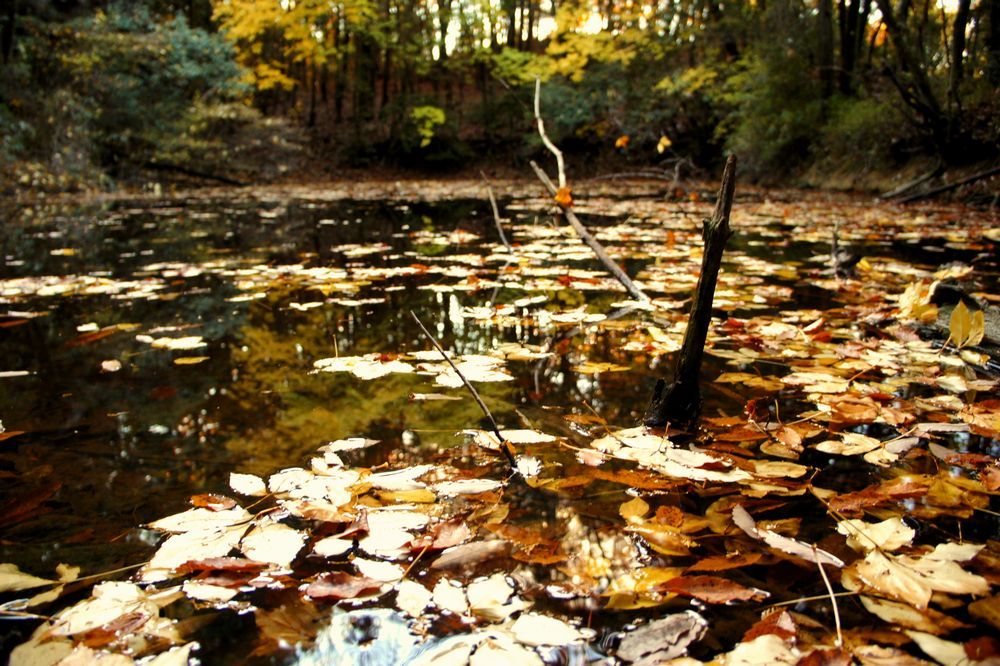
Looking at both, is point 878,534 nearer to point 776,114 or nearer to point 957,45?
point 957,45

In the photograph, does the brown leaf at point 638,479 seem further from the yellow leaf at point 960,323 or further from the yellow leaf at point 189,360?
the yellow leaf at point 189,360

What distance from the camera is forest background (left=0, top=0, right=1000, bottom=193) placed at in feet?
27.4

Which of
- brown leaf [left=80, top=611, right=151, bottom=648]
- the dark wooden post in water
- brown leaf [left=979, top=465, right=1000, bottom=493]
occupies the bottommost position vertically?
brown leaf [left=80, top=611, right=151, bottom=648]

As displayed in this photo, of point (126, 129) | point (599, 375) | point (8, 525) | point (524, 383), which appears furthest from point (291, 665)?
point (126, 129)

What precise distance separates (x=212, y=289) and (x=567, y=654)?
3.01 metres

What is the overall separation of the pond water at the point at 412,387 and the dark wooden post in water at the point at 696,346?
70mm

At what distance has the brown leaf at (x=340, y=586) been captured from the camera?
33.1 inches

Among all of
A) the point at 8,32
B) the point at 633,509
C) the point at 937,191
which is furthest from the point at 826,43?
the point at 8,32

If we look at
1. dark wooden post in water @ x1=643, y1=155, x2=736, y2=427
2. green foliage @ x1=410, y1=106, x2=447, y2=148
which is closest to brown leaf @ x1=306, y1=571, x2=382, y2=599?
dark wooden post in water @ x1=643, y1=155, x2=736, y2=427

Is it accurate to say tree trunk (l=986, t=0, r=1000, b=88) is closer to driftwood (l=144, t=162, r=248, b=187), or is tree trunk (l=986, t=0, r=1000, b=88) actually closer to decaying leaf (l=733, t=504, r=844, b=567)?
decaying leaf (l=733, t=504, r=844, b=567)

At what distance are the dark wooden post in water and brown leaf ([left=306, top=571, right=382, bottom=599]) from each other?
2.58 ft

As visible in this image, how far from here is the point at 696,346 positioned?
1.40m

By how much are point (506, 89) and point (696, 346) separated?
567 cm

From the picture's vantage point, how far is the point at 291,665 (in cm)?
74
